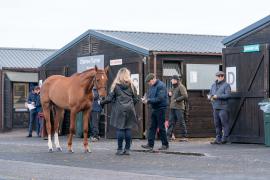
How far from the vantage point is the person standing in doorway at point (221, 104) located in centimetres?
2061

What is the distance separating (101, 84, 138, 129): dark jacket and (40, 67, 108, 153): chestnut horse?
0.36 meters

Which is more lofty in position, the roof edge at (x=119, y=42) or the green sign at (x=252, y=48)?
the roof edge at (x=119, y=42)

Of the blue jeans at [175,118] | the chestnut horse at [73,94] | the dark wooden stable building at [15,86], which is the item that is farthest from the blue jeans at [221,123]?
the dark wooden stable building at [15,86]

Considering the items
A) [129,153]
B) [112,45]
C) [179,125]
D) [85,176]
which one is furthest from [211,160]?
[112,45]

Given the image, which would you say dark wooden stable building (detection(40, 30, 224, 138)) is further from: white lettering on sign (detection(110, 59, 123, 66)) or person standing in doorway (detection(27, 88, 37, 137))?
person standing in doorway (detection(27, 88, 37, 137))

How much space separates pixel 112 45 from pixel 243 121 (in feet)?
22.7

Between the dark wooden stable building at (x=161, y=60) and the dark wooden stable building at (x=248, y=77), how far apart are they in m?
3.45

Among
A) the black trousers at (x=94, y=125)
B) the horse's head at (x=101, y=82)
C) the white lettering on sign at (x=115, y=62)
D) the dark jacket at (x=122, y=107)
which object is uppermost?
the white lettering on sign at (x=115, y=62)

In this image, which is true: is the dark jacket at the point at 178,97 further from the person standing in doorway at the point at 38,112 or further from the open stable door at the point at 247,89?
the person standing in doorway at the point at 38,112

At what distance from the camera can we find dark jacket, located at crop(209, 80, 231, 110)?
20578mm

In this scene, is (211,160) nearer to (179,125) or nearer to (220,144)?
(220,144)

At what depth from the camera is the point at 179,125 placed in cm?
2498

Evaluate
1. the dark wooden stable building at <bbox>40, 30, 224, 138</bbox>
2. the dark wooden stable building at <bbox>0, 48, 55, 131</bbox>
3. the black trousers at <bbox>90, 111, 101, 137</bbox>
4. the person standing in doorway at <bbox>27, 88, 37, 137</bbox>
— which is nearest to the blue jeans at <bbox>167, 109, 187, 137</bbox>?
the dark wooden stable building at <bbox>40, 30, 224, 138</bbox>

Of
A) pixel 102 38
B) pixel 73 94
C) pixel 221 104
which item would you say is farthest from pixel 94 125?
pixel 73 94
